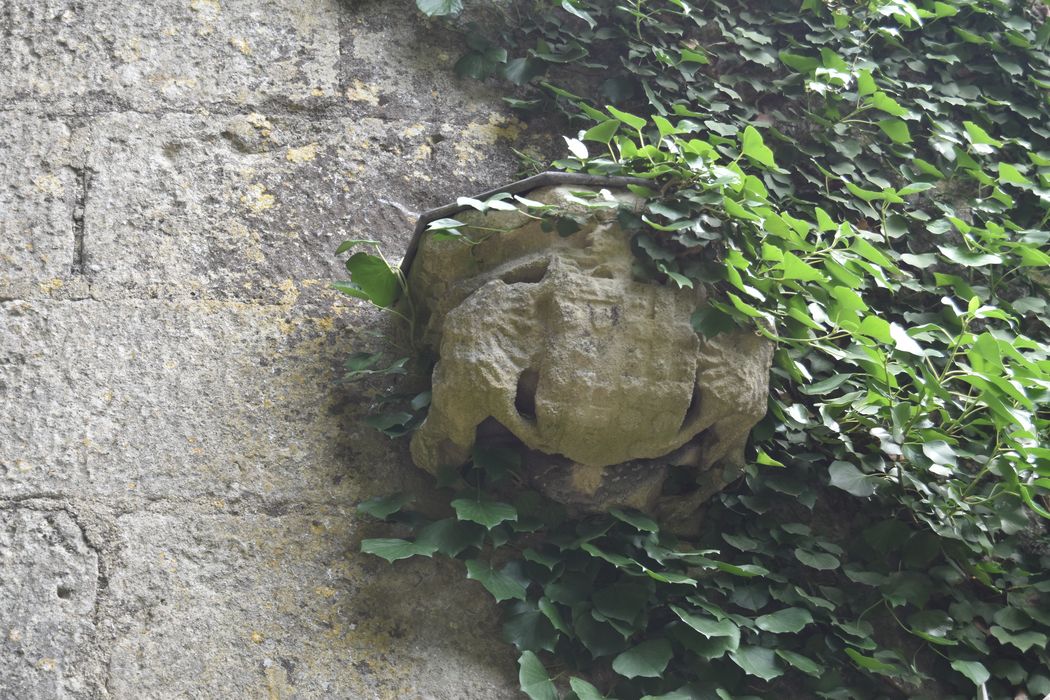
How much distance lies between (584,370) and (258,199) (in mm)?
811

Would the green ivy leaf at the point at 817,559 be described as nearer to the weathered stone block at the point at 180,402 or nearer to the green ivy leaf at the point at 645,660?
the green ivy leaf at the point at 645,660

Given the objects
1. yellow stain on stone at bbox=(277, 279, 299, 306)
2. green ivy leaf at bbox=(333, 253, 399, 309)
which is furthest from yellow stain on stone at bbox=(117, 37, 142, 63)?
green ivy leaf at bbox=(333, 253, 399, 309)

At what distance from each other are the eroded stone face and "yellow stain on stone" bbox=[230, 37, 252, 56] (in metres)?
0.73

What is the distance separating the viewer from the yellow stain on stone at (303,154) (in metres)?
2.00

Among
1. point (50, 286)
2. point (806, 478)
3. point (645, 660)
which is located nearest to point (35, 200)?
point (50, 286)

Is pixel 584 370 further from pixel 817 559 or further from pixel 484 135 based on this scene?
pixel 484 135

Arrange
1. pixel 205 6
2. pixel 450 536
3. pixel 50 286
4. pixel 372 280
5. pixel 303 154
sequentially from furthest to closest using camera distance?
pixel 205 6 → pixel 303 154 → pixel 50 286 → pixel 372 280 → pixel 450 536

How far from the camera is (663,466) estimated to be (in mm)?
1733

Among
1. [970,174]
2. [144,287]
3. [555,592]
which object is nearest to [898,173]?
[970,174]

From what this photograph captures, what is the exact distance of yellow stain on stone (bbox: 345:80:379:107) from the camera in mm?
2066

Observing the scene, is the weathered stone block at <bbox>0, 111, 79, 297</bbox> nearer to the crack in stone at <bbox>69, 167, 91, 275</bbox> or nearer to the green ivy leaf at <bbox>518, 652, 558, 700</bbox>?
the crack in stone at <bbox>69, 167, 91, 275</bbox>

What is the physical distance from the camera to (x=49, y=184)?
1946mm

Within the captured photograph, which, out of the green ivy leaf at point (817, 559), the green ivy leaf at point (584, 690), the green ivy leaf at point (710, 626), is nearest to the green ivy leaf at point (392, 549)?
the green ivy leaf at point (584, 690)

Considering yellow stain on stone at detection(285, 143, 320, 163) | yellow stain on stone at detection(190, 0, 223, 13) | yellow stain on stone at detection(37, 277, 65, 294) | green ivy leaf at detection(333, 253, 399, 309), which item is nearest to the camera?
green ivy leaf at detection(333, 253, 399, 309)
